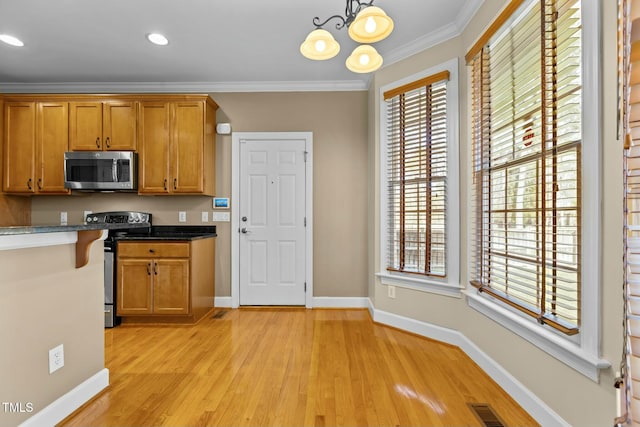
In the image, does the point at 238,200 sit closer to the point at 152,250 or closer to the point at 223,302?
the point at 152,250

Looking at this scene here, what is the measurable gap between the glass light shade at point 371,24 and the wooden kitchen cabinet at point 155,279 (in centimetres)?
257

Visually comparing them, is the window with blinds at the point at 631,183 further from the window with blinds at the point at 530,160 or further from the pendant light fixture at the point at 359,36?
the pendant light fixture at the point at 359,36

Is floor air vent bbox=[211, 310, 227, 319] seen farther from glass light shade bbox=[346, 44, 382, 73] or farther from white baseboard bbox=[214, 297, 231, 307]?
glass light shade bbox=[346, 44, 382, 73]

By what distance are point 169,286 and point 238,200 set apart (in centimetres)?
122

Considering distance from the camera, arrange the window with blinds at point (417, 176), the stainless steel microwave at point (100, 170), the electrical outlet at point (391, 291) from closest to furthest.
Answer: the window with blinds at point (417, 176) < the electrical outlet at point (391, 291) < the stainless steel microwave at point (100, 170)

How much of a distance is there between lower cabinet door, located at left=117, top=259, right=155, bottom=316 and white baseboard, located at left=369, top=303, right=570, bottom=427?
2.33 metres

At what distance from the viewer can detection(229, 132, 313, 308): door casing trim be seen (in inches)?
151

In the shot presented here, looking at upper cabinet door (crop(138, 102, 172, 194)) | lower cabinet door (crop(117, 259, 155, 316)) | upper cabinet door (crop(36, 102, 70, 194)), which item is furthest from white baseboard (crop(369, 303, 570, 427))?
upper cabinet door (crop(36, 102, 70, 194))

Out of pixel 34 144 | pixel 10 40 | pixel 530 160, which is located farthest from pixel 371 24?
pixel 34 144

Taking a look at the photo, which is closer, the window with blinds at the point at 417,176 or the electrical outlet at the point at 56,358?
the electrical outlet at the point at 56,358

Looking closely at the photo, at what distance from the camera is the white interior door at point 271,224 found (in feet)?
12.7

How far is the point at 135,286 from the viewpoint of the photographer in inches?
127

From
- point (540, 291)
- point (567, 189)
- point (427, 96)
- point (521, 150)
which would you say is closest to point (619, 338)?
point (540, 291)

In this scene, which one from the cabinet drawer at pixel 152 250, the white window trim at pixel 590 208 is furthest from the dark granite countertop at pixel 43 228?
the white window trim at pixel 590 208
